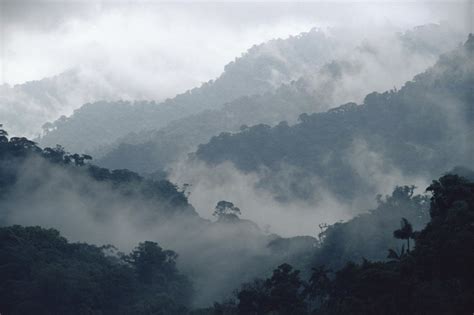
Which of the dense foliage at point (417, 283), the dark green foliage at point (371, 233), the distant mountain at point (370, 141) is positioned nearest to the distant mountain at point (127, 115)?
the distant mountain at point (370, 141)

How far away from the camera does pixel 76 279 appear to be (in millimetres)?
81812

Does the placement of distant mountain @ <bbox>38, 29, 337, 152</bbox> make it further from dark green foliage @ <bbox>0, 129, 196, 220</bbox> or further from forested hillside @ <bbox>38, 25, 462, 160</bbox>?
dark green foliage @ <bbox>0, 129, 196, 220</bbox>

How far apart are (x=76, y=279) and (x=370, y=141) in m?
69.7

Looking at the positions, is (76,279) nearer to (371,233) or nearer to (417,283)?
(371,233)

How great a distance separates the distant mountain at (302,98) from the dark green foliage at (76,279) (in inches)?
2272

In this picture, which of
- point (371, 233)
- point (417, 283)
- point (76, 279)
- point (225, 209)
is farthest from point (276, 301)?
point (225, 209)

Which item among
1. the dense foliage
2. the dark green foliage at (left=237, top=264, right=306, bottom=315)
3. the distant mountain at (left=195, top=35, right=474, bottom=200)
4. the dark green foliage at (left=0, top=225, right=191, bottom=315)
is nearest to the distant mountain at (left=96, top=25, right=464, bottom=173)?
the distant mountain at (left=195, top=35, right=474, bottom=200)

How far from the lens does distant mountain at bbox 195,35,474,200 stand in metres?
134

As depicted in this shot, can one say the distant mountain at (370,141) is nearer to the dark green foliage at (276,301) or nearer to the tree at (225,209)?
the tree at (225,209)

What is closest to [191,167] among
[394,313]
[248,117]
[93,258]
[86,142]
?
[248,117]

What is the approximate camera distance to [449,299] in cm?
5422

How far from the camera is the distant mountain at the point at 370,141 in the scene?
133625 mm

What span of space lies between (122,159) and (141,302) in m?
68.7

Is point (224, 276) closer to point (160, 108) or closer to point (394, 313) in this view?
point (394, 313)
